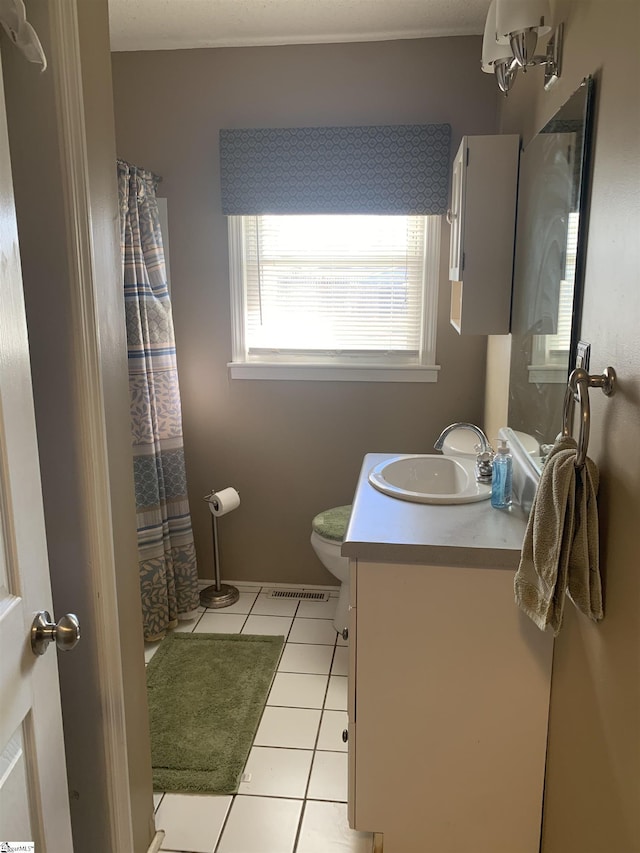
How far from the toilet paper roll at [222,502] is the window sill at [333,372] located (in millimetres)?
549

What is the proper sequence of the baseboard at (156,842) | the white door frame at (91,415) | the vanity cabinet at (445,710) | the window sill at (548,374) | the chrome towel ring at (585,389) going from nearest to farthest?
the chrome towel ring at (585,389)
the white door frame at (91,415)
the window sill at (548,374)
the vanity cabinet at (445,710)
the baseboard at (156,842)

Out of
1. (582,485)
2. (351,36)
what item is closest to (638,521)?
(582,485)

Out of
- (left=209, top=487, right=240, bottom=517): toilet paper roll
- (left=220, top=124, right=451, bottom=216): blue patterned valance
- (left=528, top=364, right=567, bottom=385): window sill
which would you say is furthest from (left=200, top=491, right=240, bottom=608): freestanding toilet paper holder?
(left=528, top=364, right=567, bottom=385): window sill

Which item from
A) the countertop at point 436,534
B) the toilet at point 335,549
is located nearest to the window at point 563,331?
the countertop at point 436,534

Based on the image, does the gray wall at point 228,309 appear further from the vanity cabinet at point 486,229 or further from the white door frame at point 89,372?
the white door frame at point 89,372

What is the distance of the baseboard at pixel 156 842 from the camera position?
1.70 meters

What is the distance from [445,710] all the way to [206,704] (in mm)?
1057

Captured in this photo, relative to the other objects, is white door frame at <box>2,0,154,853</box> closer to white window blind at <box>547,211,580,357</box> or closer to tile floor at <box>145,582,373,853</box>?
tile floor at <box>145,582,373,853</box>

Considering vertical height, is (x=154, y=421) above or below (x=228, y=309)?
below

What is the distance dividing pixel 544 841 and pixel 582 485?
1032 mm

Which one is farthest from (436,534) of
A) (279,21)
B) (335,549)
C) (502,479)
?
(279,21)

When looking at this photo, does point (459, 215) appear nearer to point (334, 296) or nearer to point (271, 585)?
point (334, 296)

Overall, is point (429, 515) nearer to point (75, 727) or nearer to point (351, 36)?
point (75, 727)

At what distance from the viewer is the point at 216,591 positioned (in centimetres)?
314
